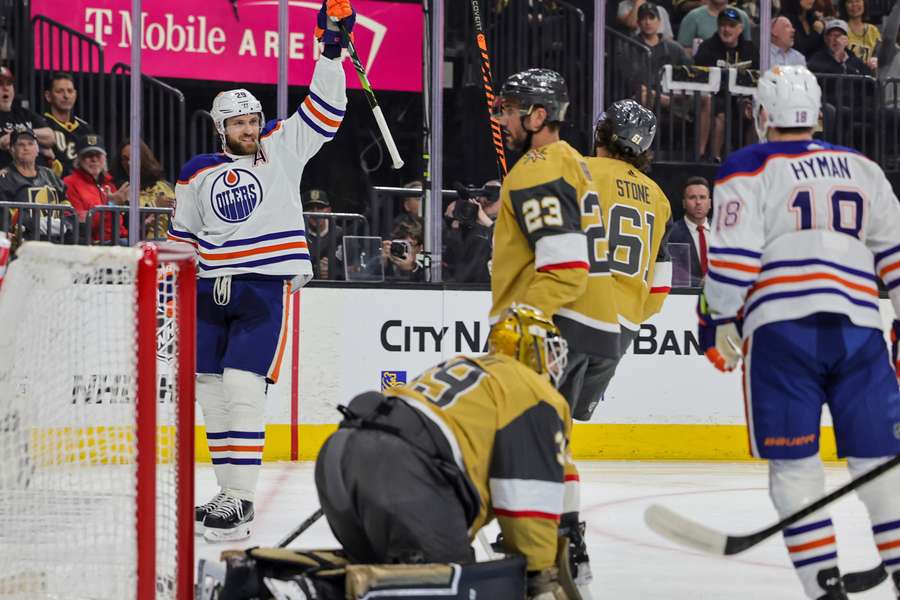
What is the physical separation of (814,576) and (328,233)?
3380 millimetres

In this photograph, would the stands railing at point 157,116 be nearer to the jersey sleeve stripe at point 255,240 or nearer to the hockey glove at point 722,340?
the jersey sleeve stripe at point 255,240

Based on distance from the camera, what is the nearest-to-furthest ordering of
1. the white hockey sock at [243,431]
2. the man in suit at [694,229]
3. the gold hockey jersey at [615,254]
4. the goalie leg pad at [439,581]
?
the goalie leg pad at [439,581] → the gold hockey jersey at [615,254] → the white hockey sock at [243,431] → the man in suit at [694,229]

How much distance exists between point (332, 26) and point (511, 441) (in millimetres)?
2045

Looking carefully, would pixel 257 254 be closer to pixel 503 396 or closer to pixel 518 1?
pixel 503 396

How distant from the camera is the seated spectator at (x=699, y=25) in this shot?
Result: 691cm

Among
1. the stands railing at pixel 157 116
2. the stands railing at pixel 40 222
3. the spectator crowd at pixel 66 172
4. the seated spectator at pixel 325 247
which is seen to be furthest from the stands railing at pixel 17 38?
the seated spectator at pixel 325 247

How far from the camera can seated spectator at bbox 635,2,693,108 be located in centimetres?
643

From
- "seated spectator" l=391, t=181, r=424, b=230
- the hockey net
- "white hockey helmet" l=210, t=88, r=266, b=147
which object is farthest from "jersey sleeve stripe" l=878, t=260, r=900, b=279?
"seated spectator" l=391, t=181, r=424, b=230

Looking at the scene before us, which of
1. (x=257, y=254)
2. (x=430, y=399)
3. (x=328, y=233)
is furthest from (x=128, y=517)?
(x=328, y=233)

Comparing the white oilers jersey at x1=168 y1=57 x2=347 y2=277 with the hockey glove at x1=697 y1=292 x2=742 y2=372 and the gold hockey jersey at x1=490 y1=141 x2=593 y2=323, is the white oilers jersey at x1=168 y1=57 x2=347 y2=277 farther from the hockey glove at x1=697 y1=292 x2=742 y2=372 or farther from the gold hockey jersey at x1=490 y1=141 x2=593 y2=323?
the hockey glove at x1=697 y1=292 x2=742 y2=372

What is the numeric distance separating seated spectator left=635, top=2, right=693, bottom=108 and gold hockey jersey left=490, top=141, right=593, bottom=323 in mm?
3606

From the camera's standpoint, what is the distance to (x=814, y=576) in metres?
2.44

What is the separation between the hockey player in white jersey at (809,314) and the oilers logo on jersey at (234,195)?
1.62 metres

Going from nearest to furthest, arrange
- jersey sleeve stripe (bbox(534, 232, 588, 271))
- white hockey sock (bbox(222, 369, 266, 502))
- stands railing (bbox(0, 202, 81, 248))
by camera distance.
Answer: jersey sleeve stripe (bbox(534, 232, 588, 271)) < white hockey sock (bbox(222, 369, 266, 502)) < stands railing (bbox(0, 202, 81, 248))
